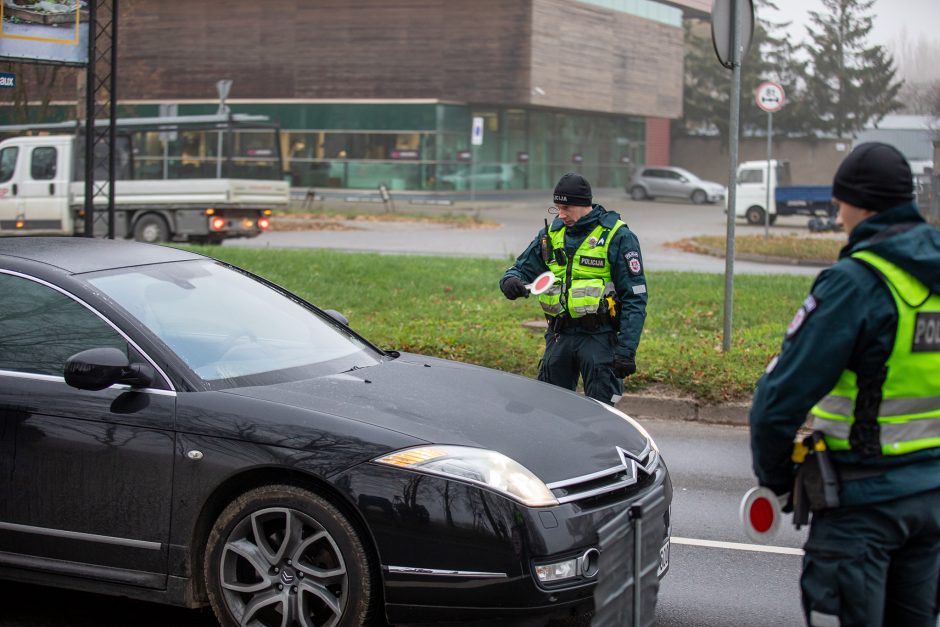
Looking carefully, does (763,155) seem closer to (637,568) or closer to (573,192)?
(573,192)

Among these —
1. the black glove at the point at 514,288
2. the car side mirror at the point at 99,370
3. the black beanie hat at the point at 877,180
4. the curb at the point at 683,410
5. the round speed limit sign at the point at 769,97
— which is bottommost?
the curb at the point at 683,410

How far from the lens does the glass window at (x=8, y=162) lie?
79.9 feet

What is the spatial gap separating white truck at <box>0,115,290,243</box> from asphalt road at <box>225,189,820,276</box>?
1284mm

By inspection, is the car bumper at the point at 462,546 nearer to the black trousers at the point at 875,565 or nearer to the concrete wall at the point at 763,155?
the black trousers at the point at 875,565

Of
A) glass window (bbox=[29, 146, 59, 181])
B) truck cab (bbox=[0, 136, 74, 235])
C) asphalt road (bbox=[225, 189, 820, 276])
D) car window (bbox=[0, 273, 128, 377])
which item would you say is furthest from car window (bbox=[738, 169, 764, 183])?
car window (bbox=[0, 273, 128, 377])

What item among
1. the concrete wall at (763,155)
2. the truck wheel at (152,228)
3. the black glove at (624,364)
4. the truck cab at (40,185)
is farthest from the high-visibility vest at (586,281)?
the concrete wall at (763,155)

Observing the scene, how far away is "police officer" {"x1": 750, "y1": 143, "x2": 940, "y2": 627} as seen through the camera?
2953 mm

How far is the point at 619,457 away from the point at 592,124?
49.8 m

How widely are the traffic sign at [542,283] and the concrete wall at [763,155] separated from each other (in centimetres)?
5628

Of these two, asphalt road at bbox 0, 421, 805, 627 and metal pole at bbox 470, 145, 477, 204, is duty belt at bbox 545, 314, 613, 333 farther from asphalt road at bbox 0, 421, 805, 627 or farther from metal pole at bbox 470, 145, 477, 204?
metal pole at bbox 470, 145, 477, 204

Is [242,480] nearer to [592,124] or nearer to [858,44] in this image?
[592,124]

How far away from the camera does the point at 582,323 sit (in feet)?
20.9

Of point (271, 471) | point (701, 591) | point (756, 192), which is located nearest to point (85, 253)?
point (271, 471)

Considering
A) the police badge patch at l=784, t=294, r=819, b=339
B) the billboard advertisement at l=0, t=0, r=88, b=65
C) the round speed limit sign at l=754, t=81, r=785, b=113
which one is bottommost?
the police badge patch at l=784, t=294, r=819, b=339
